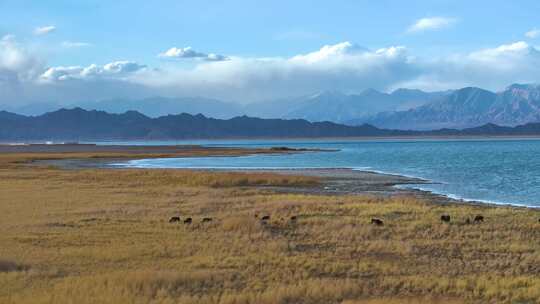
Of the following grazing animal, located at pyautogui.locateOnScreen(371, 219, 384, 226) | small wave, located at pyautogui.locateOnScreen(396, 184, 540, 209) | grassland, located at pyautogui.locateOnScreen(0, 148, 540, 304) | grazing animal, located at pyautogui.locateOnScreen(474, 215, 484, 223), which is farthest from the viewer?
small wave, located at pyautogui.locateOnScreen(396, 184, 540, 209)

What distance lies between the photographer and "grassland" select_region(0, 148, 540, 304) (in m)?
13.5

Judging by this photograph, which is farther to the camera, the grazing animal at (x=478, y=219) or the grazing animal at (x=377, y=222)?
Result: the grazing animal at (x=478, y=219)

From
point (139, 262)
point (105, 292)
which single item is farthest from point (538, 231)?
point (105, 292)

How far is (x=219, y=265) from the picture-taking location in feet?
52.5

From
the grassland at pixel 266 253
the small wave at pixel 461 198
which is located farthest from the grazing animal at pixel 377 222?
the small wave at pixel 461 198

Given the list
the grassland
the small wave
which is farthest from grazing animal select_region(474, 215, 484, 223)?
the small wave

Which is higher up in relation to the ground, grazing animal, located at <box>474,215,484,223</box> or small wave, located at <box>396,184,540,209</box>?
grazing animal, located at <box>474,215,484,223</box>

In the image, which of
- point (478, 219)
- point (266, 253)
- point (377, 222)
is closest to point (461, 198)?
point (478, 219)

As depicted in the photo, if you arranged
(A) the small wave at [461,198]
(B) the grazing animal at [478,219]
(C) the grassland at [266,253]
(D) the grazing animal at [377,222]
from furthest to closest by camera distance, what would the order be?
1. (A) the small wave at [461,198]
2. (B) the grazing animal at [478,219]
3. (D) the grazing animal at [377,222]
4. (C) the grassland at [266,253]

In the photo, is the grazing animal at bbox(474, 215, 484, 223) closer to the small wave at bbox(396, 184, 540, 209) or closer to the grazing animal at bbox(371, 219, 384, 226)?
the grazing animal at bbox(371, 219, 384, 226)

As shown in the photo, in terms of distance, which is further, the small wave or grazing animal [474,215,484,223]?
the small wave

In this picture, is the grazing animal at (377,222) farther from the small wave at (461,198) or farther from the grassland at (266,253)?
the small wave at (461,198)

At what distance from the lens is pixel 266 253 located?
17688 millimetres

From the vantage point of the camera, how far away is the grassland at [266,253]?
13.5m
